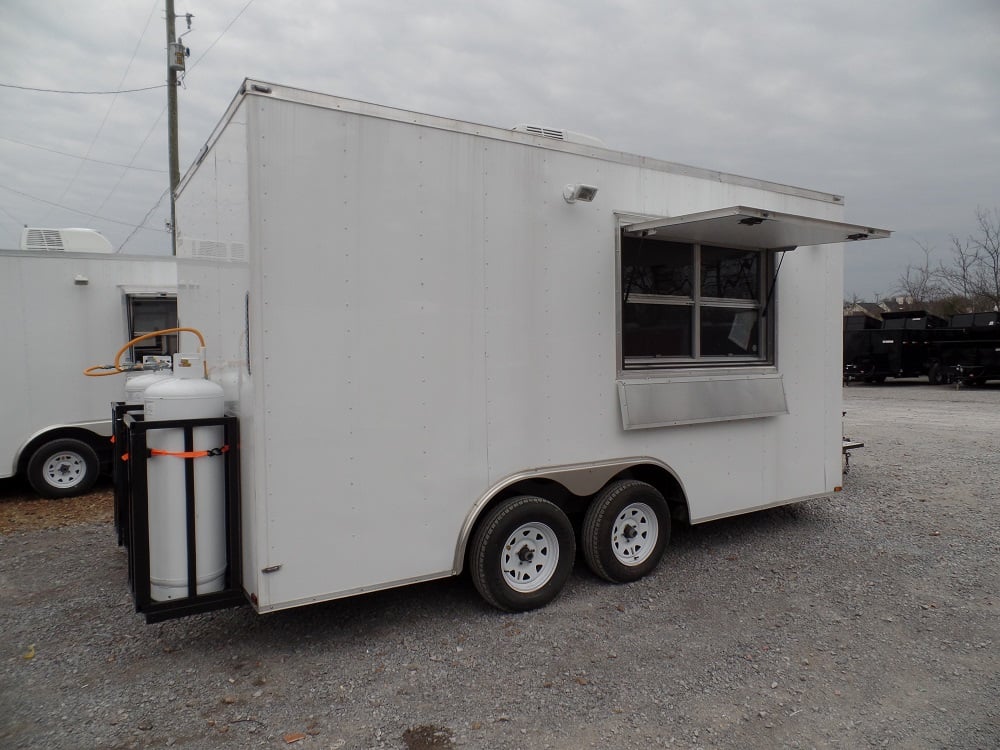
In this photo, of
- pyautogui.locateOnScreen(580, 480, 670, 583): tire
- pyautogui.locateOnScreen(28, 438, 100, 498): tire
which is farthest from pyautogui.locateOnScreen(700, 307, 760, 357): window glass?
pyautogui.locateOnScreen(28, 438, 100, 498): tire

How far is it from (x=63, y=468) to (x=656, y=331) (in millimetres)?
6513

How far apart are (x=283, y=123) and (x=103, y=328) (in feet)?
17.5

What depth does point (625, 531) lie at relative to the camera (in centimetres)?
453

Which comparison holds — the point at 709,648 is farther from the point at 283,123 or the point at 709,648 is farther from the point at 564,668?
the point at 283,123

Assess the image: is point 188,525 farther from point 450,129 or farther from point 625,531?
point 625,531

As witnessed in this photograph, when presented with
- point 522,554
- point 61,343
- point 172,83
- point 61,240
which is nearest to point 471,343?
point 522,554

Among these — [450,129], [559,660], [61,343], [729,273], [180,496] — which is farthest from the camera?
[61,343]

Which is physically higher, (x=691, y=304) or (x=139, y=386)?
(x=691, y=304)

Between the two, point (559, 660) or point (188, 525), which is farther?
point (559, 660)

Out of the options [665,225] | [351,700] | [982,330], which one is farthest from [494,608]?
[982,330]

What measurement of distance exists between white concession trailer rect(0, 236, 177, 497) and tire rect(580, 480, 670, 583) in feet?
18.7

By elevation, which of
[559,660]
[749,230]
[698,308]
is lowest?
[559,660]

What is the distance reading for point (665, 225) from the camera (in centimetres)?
420

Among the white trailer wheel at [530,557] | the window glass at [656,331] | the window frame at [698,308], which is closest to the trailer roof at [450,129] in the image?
the window frame at [698,308]
